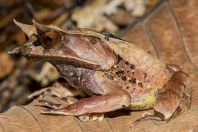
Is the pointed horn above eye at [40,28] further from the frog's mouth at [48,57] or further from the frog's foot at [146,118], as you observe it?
the frog's foot at [146,118]

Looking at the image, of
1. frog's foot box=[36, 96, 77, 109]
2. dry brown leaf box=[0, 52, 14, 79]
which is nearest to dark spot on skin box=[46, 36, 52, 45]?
frog's foot box=[36, 96, 77, 109]

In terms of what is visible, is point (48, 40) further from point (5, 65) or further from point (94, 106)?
point (5, 65)

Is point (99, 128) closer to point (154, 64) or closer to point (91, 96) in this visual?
point (91, 96)

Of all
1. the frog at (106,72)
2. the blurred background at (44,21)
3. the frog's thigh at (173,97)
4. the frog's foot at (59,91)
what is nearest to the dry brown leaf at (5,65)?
the blurred background at (44,21)

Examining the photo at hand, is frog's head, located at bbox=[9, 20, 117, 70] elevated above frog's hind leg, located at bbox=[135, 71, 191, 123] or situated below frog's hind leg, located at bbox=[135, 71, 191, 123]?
above

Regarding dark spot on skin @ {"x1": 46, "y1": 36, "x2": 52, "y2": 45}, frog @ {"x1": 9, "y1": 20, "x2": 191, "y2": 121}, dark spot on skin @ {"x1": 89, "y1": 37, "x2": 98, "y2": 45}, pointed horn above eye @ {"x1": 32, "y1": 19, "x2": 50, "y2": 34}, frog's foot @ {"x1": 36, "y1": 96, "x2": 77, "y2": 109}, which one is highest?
pointed horn above eye @ {"x1": 32, "y1": 19, "x2": 50, "y2": 34}

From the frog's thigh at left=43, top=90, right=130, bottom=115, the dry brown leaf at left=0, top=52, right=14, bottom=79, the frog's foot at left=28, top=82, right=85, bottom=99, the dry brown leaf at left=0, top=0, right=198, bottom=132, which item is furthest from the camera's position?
the dry brown leaf at left=0, top=52, right=14, bottom=79

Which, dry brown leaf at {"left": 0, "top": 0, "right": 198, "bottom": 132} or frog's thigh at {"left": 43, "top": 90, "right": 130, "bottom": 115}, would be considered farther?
frog's thigh at {"left": 43, "top": 90, "right": 130, "bottom": 115}

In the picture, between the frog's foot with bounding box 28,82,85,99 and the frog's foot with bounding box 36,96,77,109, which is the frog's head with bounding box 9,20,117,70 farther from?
the frog's foot with bounding box 28,82,85,99
